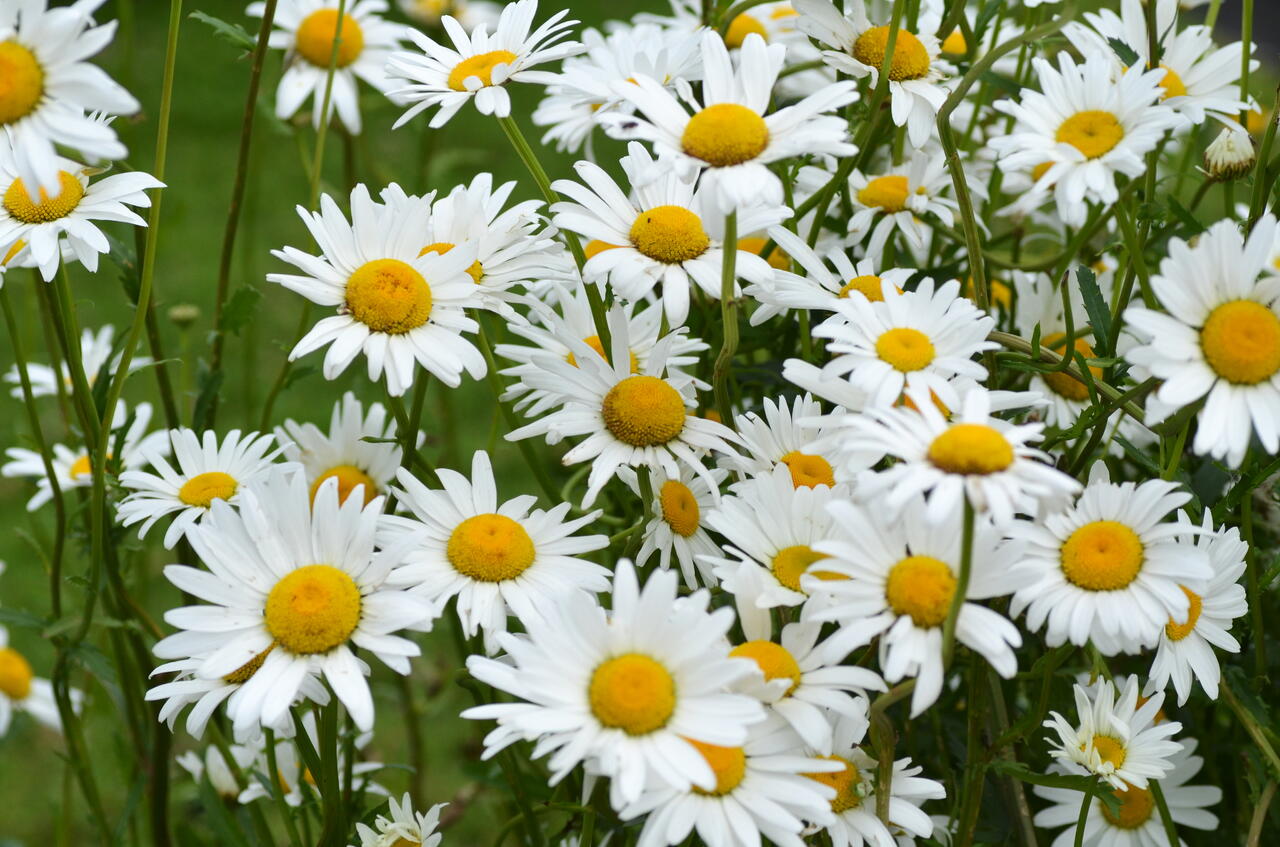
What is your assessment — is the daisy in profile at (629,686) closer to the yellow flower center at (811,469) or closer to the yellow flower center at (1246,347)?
the yellow flower center at (811,469)

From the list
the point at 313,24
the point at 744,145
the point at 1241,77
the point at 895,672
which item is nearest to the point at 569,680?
the point at 895,672

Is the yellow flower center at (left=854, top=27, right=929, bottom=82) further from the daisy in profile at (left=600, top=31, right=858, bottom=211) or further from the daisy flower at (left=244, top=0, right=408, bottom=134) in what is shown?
the daisy flower at (left=244, top=0, right=408, bottom=134)

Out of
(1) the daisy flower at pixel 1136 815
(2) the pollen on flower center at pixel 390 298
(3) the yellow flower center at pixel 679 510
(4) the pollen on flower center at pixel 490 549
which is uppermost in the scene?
(2) the pollen on flower center at pixel 390 298

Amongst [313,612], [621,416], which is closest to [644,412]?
[621,416]

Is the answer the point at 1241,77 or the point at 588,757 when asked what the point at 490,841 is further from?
the point at 1241,77

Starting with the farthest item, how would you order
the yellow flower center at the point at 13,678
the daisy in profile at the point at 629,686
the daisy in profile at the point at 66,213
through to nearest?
1. the yellow flower center at the point at 13,678
2. the daisy in profile at the point at 66,213
3. the daisy in profile at the point at 629,686

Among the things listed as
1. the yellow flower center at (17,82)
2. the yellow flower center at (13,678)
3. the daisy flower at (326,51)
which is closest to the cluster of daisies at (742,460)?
the yellow flower center at (17,82)

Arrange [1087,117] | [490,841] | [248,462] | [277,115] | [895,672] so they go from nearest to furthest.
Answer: [895,672] → [1087,117] → [248,462] → [277,115] → [490,841]
